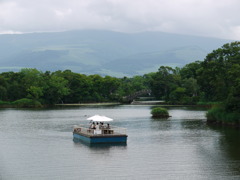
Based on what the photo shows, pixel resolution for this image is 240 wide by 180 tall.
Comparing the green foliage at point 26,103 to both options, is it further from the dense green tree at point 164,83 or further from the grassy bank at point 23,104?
the dense green tree at point 164,83

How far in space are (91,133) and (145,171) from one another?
17.3 m

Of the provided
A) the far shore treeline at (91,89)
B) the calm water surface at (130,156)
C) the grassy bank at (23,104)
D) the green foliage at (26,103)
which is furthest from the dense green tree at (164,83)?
the calm water surface at (130,156)

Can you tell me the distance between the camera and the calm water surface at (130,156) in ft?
112

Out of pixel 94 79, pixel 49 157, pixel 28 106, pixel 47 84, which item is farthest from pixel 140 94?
pixel 49 157

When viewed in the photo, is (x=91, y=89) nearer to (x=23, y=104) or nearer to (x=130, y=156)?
(x=23, y=104)

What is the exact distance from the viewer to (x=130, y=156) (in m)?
41.3

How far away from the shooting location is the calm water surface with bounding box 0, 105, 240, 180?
1339 inches

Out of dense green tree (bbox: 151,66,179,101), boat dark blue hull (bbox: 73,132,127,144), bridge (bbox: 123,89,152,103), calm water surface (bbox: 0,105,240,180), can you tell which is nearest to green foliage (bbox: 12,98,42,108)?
bridge (bbox: 123,89,152,103)

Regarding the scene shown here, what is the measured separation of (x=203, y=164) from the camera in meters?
37.6

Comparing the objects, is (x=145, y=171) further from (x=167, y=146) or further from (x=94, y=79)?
(x=94, y=79)

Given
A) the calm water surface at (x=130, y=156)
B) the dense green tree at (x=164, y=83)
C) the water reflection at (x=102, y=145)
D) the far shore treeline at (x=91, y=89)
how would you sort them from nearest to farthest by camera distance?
the calm water surface at (x=130, y=156) < the water reflection at (x=102, y=145) < the far shore treeline at (x=91, y=89) < the dense green tree at (x=164, y=83)

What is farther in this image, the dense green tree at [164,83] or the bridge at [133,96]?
the bridge at [133,96]

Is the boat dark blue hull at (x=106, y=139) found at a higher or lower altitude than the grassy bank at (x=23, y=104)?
lower

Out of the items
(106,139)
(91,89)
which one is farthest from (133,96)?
(106,139)
